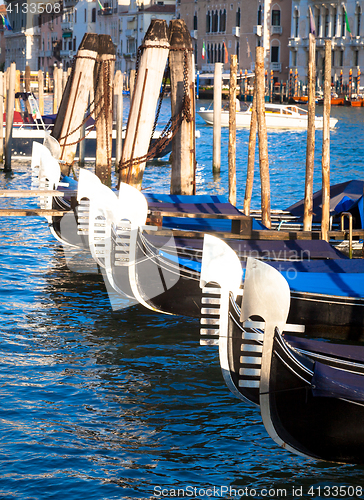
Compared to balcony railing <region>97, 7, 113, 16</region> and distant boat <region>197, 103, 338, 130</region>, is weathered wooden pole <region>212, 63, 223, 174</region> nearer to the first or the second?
distant boat <region>197, 103, 338, 130</region>

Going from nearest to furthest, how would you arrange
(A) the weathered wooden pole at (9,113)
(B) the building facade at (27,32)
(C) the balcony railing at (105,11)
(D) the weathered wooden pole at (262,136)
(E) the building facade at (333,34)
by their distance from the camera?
(D) the weathered wooden pole at (262,136)
(A) the weathered wooden pole at (9,113)
(E) the building facade at (333,34)
(C) the balcony railing at (105,11)
(B) the building facade at (27,32)

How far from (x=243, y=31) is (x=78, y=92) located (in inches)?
1723

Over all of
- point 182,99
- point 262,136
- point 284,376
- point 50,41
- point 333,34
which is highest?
point 50,41

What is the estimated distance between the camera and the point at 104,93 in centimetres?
1125

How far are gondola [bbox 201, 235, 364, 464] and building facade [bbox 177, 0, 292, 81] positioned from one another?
148 ft

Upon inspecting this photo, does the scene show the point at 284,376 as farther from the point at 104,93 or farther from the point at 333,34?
the point at 333,34

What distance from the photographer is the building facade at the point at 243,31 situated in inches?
1977

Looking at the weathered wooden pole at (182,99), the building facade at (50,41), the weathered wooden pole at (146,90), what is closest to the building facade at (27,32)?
the building facade at (50,41)

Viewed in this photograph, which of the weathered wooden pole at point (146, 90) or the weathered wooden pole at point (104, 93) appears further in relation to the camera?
the weathered wooden pole at point (104, 93)

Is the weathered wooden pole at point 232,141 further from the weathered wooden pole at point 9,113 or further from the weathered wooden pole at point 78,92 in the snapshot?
the weathered wooden pole at point 9,113

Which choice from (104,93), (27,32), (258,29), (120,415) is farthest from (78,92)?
(27,32)

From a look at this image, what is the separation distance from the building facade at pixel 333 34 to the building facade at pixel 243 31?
6.27 ft

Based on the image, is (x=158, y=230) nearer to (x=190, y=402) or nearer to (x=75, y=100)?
(x=190, y=402)

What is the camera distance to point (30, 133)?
16.8m
